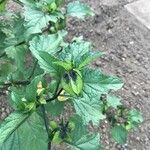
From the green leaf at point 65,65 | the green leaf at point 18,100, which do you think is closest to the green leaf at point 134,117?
the green leaf at point 18,100

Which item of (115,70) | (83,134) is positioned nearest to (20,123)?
(83,134)

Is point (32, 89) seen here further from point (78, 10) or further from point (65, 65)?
point (78, 10)

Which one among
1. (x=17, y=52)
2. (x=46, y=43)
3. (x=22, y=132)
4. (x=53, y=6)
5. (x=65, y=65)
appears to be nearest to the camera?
(x=65, y=65)

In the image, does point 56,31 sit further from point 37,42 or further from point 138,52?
point 138,52

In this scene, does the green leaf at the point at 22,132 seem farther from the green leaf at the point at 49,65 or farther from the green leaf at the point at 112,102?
the green leaf at the point at 112,102

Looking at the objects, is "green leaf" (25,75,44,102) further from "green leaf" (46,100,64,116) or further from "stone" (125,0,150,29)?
"stone" (125,0,150,29)

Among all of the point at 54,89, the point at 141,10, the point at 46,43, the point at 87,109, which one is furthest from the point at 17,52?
the point at 141,10

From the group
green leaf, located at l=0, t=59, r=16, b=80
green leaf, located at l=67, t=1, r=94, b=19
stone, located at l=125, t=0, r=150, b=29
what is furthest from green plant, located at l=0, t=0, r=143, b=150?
stone, located at l=125, t=0, r=150, b=29
